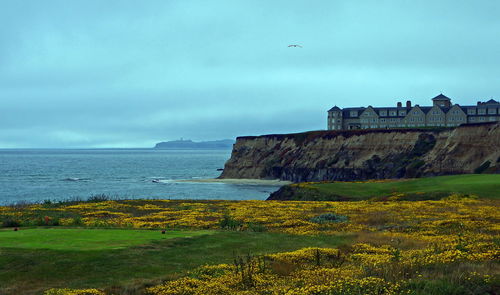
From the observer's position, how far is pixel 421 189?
5212cm

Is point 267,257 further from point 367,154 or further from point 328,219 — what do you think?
point 367,154

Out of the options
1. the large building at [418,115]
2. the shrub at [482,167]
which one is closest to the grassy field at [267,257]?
the shrub at [482,167]

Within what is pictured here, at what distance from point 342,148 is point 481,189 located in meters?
71.0

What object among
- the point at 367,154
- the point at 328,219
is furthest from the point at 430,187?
the point at 367,154

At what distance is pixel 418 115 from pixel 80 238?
137m

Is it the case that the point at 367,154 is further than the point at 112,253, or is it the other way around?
the point at 367,154

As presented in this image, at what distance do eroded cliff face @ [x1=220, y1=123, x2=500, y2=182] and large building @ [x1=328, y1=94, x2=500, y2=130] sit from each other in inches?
1337

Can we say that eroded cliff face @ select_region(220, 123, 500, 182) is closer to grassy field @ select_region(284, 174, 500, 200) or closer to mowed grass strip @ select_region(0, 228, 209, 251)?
grassy field @ select_region(284, 174, 500, 200)

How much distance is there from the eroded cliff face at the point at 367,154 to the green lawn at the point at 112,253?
72.2 meters

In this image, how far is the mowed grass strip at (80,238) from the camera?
19.0 m

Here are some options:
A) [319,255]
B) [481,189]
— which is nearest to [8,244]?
[319,255]

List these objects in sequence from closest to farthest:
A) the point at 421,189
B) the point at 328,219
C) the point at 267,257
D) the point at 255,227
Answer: the point at 267,257 → the point at 255,227 → the point at 328,219 → the point at 421,189

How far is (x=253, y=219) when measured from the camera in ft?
107

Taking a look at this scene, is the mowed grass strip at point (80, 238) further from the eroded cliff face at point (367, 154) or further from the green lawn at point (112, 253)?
the eroded cliff face at point (367, 154)
